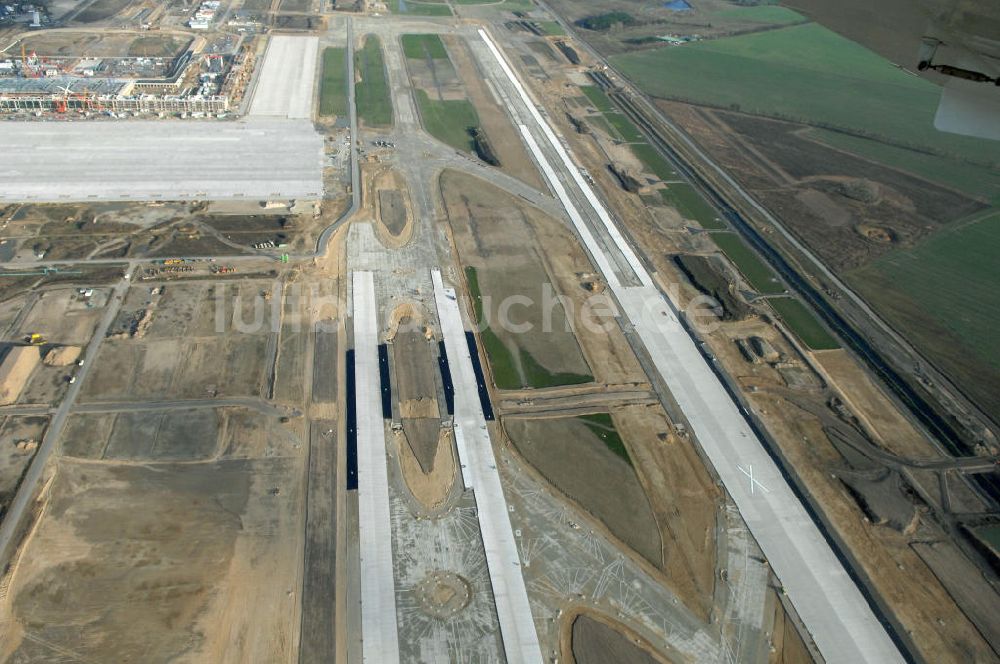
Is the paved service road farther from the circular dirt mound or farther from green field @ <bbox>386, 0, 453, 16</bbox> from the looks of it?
green field @ <bbox>386, 0, 453, 16</bbox>

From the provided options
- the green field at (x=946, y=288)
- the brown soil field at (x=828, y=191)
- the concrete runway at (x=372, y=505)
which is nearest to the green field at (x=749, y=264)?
the brown soil field at (x=828, y=191)

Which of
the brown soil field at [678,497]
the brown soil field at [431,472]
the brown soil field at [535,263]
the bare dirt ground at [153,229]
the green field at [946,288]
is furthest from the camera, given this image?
the bare dirt ground at [153,229]

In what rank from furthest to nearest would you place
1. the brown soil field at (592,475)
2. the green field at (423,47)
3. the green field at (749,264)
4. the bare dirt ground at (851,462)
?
the green field at (423,47)
the green field at (749,264)
the brown soil field at (592,475)
the bare dirt ground at (851,462)

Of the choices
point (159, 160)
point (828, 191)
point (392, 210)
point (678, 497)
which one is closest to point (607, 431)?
point (678, 497)

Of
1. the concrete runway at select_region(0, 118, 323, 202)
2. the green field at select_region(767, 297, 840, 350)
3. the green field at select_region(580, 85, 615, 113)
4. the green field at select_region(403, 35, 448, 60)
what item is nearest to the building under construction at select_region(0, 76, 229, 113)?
the concrete runway at select_region(0, 118, 323, 202)

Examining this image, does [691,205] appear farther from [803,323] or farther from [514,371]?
[514,371]

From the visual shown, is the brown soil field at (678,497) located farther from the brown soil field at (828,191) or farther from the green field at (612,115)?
the green field at (612,115)
